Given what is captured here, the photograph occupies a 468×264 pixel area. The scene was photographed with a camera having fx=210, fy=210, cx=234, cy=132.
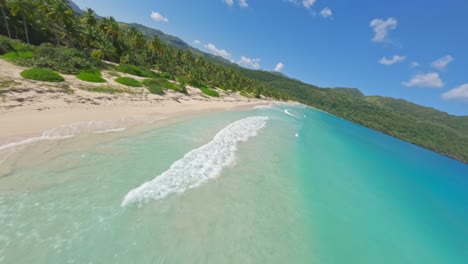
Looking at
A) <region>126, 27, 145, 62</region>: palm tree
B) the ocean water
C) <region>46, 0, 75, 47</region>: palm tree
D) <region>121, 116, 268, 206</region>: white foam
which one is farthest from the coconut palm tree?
<region>121, 116, 268, 206</region>: white foam

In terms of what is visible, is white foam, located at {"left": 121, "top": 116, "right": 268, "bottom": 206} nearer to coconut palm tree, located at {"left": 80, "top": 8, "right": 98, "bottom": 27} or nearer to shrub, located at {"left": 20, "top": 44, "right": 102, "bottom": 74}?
shrub, located at {"left": 20, "top": 44, "right": 102, "bottom": 74}

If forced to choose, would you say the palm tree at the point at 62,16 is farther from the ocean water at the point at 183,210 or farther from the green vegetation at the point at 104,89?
the ocean water at the point at 183,210

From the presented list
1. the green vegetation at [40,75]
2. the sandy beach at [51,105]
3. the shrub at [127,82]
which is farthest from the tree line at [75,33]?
the green vegetation at [40,75]

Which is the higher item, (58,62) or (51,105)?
(58,62)

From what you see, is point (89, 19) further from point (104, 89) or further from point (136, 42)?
point (104, 89)

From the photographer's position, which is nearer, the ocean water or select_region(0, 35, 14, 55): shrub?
the ocean water

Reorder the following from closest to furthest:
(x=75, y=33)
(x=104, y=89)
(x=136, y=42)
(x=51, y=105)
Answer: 1. (x=51, y=105)
2. (x=104, y=89)
3. (x=75, y=33)
4. (x=136, y=42)

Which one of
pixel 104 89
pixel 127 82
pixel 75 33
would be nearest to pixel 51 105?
pixel 104 89

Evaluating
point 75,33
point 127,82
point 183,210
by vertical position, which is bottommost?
point 183,210
